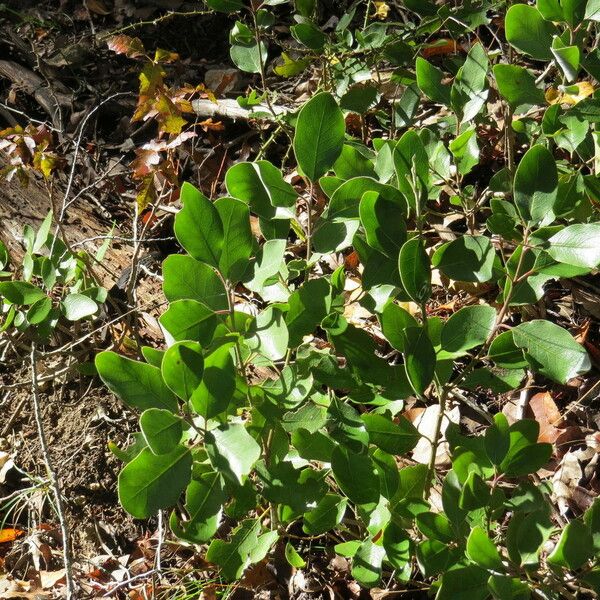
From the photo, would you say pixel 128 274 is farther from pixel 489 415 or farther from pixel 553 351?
pixel 553 351

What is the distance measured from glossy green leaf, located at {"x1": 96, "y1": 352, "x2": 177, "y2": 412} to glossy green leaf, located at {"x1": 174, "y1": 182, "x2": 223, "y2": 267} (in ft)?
0.65

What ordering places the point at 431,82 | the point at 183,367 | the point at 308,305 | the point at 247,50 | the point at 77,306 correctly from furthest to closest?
the point at 247,50 → the point at 77,306 → the point at 431,82 → the point at 308,305 → the point at 183,367

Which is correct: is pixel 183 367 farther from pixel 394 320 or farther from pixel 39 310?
pixel 39 310

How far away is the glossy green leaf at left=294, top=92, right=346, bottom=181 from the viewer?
1.21 metres

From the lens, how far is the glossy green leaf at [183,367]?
1.01 meters

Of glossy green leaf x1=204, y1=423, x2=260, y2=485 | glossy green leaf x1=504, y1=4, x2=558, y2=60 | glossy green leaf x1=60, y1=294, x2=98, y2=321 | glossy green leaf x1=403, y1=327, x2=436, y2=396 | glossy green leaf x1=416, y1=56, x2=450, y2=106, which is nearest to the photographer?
glossy green leaf x1=204, y1=423, x2=260, y2=485

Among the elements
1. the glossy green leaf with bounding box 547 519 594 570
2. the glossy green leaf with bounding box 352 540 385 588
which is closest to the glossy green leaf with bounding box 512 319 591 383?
the glossy green leaf with bounding box 547 519 594 570

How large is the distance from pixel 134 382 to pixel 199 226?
255 mm

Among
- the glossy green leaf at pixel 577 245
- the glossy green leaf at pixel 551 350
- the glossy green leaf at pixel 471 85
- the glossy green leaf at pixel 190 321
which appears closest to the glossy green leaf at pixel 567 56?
the glossy green leaf at pixel 471 85

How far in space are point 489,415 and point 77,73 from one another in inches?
93.5

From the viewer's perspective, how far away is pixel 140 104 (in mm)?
2576

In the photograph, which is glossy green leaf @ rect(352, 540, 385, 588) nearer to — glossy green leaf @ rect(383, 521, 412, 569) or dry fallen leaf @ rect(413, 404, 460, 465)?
glossy green leaf @ rect(383, 521, 412, 569)

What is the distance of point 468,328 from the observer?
1209mm

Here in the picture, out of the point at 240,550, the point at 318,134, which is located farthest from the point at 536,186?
the point at 240,550
